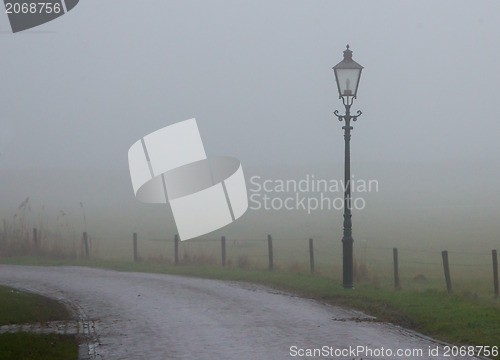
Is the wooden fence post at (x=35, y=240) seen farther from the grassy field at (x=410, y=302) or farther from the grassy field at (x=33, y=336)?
the grassy field at (x=33, y=336)

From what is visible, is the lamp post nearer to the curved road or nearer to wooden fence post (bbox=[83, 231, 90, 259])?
the curved road

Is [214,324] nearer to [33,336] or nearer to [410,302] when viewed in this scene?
[33,336]

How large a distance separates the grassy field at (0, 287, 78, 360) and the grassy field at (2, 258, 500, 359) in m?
5.99

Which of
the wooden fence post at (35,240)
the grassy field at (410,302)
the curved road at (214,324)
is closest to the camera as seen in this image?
the curved road at (214,324)

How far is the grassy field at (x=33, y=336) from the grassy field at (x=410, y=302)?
5.99 m

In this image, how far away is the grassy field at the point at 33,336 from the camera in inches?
401

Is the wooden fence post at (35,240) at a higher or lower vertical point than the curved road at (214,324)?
higher

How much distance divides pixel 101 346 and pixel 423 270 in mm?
18430

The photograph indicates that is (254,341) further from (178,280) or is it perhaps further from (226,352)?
(178,280)

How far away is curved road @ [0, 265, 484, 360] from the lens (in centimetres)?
1031

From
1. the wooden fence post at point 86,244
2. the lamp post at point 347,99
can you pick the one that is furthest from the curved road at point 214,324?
the wooden fence post at point 86,244

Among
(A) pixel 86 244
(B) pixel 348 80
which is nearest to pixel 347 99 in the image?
(B) pixel 348 80

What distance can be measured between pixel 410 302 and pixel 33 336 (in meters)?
8.01

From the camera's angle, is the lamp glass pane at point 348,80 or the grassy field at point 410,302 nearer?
the grassy field at point 410,302
